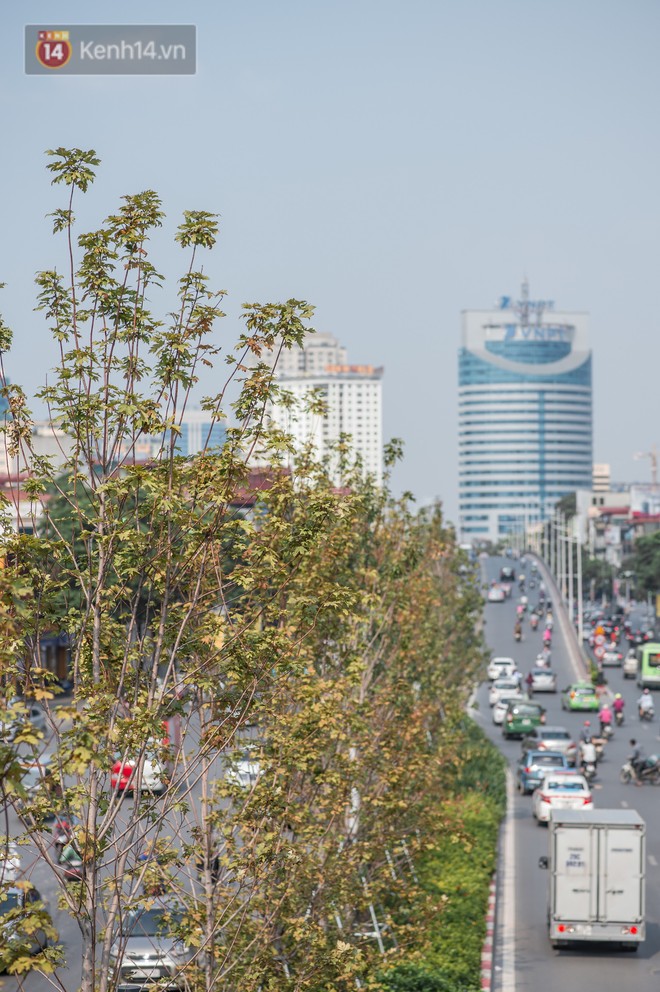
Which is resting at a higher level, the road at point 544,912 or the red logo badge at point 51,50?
the red logo badge at point 51,50

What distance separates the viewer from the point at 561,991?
75.8 ft

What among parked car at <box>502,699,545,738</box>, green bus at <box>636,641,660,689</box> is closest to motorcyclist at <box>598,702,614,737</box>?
parked car at <box>502,699,545,738</box>

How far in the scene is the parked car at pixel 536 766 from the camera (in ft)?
148

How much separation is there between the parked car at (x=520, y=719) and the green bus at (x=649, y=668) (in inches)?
770

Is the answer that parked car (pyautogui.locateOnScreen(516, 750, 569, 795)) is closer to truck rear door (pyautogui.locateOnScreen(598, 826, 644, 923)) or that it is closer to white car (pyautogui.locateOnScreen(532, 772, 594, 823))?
white car (pyautogui.locateOnScreen(532, 772, 594, 823))

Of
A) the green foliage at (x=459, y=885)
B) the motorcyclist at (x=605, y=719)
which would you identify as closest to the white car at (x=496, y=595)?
the motorcyclist at (x=605, y=719)

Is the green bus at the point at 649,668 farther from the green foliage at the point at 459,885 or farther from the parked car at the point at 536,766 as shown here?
the green foliage at the point at 459,885

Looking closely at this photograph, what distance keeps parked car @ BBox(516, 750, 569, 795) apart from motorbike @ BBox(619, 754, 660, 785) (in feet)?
10.4

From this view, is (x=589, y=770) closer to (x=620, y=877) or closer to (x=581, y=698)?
(x=581, y=698)

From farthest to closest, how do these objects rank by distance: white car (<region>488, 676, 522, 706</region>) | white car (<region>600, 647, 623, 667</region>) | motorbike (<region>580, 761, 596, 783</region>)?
1. white car (<region>600, 647, 623, 667</region>)
2. white car (<region>488, 676, 522, 706</region>)
3. motorbike (<region>580, 761, 596, 783</region>)

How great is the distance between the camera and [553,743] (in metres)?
48.9

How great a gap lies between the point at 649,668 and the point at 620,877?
179 feet

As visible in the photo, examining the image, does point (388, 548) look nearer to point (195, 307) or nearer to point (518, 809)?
point (195, 307)

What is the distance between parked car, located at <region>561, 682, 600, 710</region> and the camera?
228 ft
